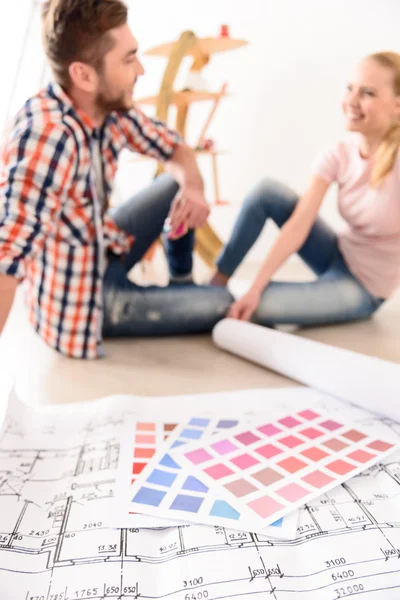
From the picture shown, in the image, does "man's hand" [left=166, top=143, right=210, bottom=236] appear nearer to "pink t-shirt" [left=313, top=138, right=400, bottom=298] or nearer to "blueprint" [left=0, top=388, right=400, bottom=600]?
"pink t-shirt" [left=313, top=138, right=400, bottom=298]

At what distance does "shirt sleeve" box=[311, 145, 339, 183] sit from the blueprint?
0.63 metres

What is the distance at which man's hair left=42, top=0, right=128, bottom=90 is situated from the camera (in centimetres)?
69

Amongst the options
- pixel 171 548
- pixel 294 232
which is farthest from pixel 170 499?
pixel 294 232

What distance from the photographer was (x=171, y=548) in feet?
1.07

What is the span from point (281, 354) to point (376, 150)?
0.42 m

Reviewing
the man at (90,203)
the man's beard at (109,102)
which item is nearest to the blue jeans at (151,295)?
the man at (90,203)

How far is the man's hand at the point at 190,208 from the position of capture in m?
0.90

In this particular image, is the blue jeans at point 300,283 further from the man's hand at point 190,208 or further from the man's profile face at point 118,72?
the man's profile face at point 118,72

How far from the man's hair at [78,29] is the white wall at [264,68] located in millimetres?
80

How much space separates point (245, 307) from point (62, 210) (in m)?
0.36

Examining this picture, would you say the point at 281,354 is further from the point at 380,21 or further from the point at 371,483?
the point at 380,21

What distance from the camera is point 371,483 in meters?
0.40

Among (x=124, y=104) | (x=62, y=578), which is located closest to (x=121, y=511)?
(x=62, y=578)

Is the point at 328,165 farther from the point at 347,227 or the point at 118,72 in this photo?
the point at 118,72
